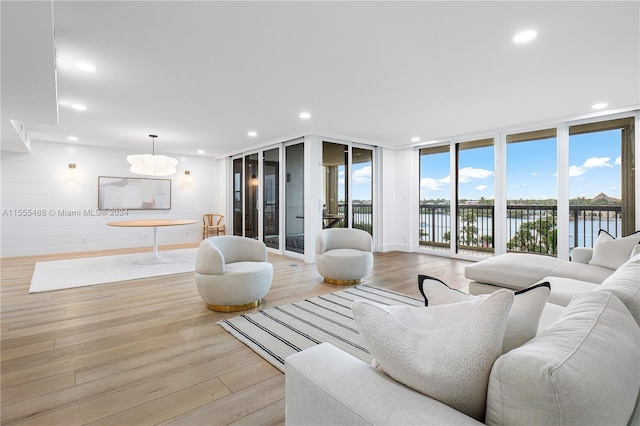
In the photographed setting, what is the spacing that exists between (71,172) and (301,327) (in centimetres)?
701

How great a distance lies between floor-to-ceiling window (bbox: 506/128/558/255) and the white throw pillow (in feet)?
8.17

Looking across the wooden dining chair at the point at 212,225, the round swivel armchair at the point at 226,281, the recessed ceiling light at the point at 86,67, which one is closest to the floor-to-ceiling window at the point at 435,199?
the round swivel armchair at the point at 226,281

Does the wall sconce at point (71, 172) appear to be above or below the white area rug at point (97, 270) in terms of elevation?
above

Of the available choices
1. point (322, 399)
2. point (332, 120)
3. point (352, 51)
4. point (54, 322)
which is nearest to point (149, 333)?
point (54, 322)

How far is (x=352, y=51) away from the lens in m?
2.74

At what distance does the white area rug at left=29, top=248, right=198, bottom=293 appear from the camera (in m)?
4.25

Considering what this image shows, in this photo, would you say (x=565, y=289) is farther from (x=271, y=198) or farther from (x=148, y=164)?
(x=148, y=164)

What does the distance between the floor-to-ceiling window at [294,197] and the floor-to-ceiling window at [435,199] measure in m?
2.79

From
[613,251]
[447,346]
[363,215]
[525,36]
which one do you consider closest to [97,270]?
[363,215]

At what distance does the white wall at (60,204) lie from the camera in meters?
6.38

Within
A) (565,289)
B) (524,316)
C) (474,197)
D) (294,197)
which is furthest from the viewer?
(294,197)

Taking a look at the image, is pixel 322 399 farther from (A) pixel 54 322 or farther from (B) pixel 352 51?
(A) pixel 54 322

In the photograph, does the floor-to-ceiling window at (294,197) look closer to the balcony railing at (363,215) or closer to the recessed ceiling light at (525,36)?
the balcony railing at (363,215)

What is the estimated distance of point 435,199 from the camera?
6.85m
